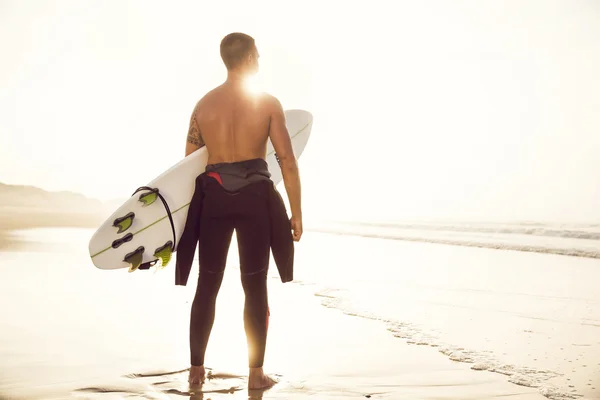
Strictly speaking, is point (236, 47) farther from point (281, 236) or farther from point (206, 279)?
point (206, 279)

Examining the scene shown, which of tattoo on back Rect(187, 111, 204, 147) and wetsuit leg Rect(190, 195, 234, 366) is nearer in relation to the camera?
wetsuit leg Rect(190, 195, 234, 366)

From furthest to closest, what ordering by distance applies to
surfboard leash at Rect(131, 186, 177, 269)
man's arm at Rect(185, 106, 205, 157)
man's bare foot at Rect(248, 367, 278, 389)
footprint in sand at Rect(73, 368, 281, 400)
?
surfboard leash at Rect(131, 186, 177, 269) < man's arm at Rect(185, 106, 205, 157) < man's bare foot at Rect(248, 367, 278, 389) < footprint in sand at Rect(73, 368, 281, 400)

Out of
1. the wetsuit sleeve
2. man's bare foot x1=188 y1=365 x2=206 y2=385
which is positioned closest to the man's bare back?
the wetsuit sleeve

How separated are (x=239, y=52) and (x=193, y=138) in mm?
516

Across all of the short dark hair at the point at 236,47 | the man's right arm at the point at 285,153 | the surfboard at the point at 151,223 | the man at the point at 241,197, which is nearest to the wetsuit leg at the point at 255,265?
the man at the point at 241,197

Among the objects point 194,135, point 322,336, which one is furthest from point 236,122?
point 322,336

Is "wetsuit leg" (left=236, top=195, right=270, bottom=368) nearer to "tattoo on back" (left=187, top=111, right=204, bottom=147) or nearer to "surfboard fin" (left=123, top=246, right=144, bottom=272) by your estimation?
"tattoo on back" (left=187, top=111, right=204, bottom=147)

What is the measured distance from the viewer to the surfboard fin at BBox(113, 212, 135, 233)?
3262 mm

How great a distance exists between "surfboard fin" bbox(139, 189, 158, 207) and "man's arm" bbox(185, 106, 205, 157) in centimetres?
35

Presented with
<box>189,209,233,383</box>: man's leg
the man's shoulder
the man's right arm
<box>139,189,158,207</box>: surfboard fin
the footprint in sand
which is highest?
the man's shoulder

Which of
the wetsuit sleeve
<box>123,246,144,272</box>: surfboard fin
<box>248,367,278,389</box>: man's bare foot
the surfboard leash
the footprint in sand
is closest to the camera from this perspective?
the footprint in sand

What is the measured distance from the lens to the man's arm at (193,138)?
2.93 m

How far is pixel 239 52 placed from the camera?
9.25 feet

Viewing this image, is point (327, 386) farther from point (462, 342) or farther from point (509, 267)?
point (509, 267)
